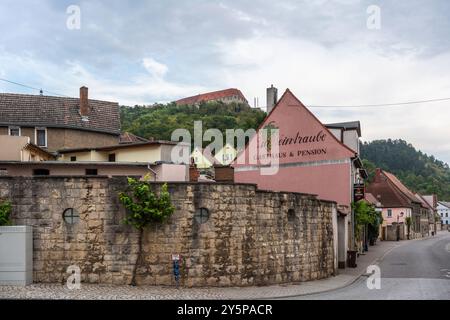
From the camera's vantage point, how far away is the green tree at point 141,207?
19.5 meters

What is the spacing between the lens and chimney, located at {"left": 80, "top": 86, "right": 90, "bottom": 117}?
44.4 metres

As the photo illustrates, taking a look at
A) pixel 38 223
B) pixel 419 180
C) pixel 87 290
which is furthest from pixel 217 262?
pixel 419 180

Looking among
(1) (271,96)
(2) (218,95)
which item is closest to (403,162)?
(2) (218,95)

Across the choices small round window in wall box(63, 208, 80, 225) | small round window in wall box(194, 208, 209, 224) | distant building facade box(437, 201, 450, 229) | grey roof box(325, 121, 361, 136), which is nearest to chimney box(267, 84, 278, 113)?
grey roof box(325, 121, 361, 136)

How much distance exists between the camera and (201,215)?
66.9 ft

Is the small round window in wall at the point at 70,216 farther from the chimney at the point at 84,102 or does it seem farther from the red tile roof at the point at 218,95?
the red tile roof at the point at 218,95

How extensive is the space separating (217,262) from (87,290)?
184 inches

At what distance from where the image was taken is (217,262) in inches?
802

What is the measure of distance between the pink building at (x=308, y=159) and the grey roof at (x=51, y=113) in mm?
14479

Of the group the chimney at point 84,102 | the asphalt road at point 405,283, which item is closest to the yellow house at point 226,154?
the chimney at point 84,102

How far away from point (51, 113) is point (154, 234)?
2617cm

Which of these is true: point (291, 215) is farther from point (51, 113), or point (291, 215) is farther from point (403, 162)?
point (403, 162)
